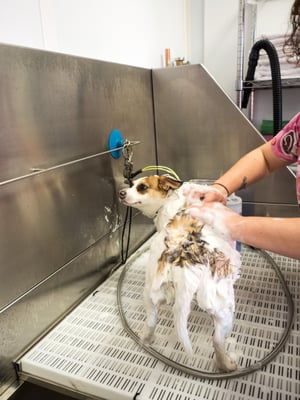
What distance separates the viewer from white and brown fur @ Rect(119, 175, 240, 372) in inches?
27.8

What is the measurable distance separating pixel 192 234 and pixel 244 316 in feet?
1.32

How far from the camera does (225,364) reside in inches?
30.8

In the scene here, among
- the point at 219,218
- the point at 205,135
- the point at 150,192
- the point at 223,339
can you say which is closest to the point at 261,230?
the point at 219,218

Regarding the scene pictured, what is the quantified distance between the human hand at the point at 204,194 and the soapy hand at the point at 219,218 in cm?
8

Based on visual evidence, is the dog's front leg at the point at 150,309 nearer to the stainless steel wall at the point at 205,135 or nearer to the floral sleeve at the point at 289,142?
the floral sleeve at the point at 289,142

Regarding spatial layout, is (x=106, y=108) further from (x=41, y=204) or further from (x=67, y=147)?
(x=41, y=204)

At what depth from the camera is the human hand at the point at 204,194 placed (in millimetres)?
956

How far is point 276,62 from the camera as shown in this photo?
151cm

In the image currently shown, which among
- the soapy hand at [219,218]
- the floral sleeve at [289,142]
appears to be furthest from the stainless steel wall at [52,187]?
the floral sleeve at [289,142]

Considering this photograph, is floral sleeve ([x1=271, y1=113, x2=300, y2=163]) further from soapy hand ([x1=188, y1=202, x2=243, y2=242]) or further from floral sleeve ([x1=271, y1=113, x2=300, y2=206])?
soapy hand ([x1=188, y1=202, x2=243, y2=242])

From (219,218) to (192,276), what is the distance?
172 millimetres

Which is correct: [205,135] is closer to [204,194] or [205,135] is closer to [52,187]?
[204,194]

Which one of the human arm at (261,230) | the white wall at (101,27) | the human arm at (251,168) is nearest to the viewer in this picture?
the human arm at (261,230)

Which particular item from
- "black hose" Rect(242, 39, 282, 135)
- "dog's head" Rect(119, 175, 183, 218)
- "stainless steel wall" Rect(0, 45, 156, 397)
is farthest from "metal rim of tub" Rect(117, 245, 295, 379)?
"black hose" Rect(242, 39, 282, 135)
